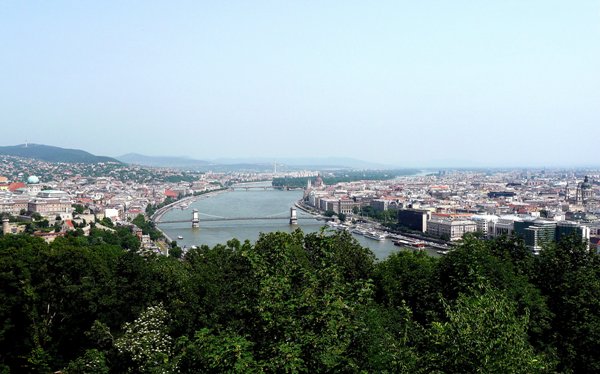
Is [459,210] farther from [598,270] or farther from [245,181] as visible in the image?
[245,181]

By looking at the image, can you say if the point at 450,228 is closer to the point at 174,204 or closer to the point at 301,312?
the point at 174,204

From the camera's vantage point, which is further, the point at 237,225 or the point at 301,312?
the point at 237,225

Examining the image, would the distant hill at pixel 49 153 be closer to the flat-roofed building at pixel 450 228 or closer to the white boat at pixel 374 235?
the white boat at pixel 374 235

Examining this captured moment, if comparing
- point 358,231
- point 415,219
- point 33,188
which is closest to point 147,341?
point 358,231

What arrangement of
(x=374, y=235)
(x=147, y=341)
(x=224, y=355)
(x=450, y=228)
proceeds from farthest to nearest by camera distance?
(x=450, y=228), (x=374, y=235), (x=147, y=341), (x=224, y=355)

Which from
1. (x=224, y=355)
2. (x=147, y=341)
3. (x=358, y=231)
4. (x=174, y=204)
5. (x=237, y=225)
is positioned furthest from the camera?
(x=174, y=204)

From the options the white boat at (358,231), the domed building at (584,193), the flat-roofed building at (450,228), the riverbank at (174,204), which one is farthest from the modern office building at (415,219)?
the domed building at (584,193)

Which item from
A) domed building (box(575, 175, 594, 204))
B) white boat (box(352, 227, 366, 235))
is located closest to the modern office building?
white boat (box(352, 227, 366, 235))

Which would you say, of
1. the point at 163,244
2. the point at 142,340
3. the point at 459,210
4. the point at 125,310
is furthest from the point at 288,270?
the point at 459,210
